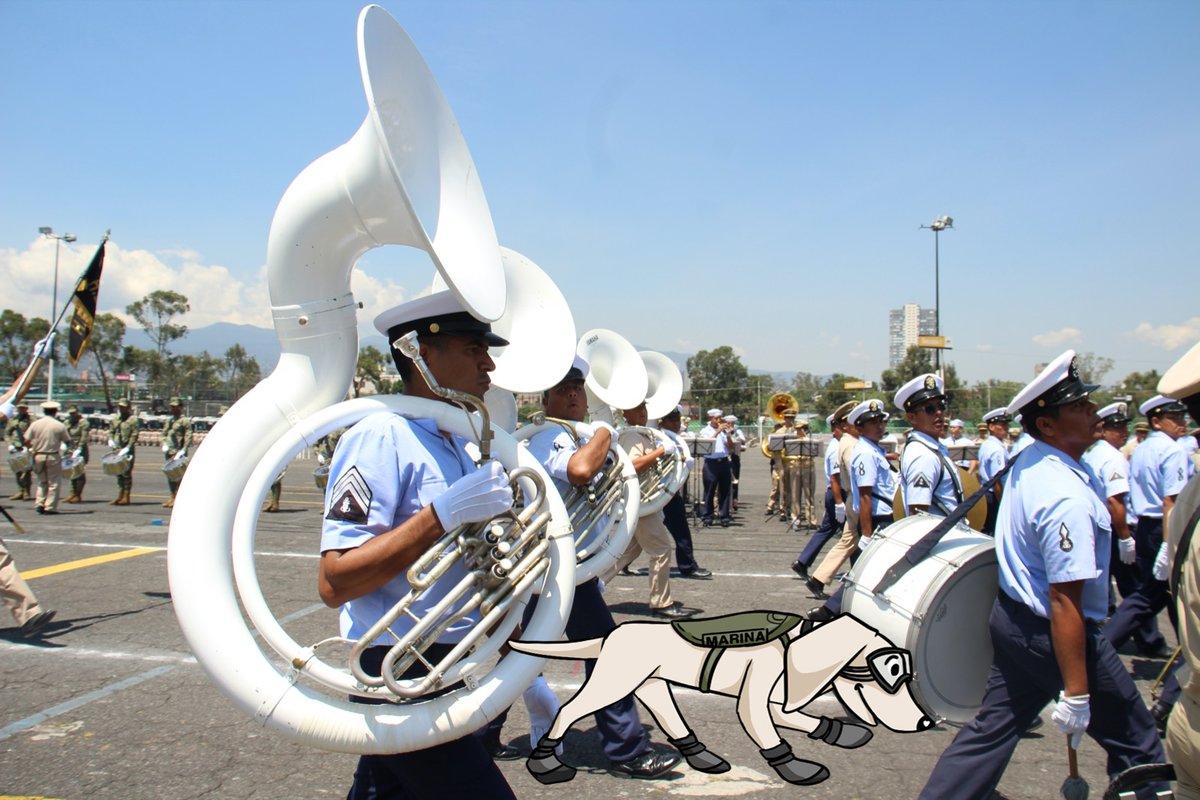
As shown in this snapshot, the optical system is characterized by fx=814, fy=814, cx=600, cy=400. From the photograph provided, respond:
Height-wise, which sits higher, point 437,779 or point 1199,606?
point 1199,606

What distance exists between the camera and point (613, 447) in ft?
15.8

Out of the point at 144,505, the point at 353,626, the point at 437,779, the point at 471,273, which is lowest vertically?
the point at 144,505

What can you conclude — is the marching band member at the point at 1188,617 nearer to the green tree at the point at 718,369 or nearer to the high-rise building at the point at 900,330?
the green tree at the point at 718,369

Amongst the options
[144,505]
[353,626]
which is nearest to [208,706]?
[353,626]

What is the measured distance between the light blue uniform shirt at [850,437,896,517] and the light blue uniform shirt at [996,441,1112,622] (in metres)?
3.39

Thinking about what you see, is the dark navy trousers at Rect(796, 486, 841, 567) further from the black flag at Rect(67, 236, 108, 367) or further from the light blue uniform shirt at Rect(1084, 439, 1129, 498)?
the black flag at Rect(67, 236, 108, 367)

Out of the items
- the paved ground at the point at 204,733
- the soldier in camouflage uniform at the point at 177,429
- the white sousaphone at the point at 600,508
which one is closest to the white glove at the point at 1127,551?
the paved ground at the point at 204,733

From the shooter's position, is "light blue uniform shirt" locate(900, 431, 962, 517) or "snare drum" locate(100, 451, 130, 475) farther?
"snare drum" locate(100, 451, 130, 475)

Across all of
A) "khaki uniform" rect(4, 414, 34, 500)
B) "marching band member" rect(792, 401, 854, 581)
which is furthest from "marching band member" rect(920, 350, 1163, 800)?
"khaki uniform" rect(4, 414, 34, 500)

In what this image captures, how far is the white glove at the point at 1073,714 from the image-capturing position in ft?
8.69

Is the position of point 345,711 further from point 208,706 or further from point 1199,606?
point 208,706

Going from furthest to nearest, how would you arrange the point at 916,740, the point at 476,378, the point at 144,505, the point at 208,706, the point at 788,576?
the point at 144,505 < the point at 788,576 < the point at 208,706 < the point at 916,740 < the point at 476,378

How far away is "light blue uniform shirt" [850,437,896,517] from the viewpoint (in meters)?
6.38

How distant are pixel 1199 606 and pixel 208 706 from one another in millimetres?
4707
